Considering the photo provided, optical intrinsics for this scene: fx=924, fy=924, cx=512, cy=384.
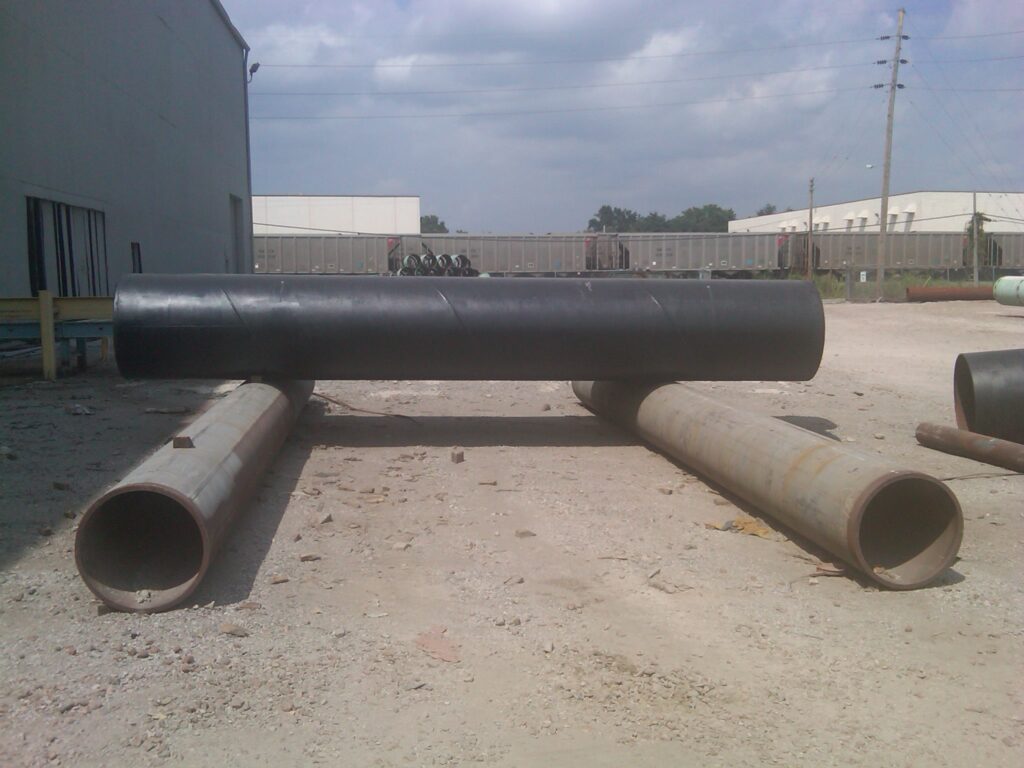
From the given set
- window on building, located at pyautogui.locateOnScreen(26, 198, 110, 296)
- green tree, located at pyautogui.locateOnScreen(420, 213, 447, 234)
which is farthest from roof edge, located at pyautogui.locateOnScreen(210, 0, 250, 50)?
green tree, located at pyautogui.locateOnScreen(420, 213, 447, 234)

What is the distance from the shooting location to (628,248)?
4378cm

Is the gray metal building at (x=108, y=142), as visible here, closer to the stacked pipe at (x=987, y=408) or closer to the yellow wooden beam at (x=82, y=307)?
the yellow wooden beam at (x=82, y=307)

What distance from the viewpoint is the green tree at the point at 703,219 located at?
12419cm

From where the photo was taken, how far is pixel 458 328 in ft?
26.6

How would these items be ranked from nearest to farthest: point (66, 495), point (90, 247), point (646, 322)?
point (66, 495)
point (646, 322)
point (90, 247)

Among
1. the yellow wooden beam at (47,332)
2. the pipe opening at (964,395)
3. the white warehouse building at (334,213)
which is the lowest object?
the pipe opening at (964,395)

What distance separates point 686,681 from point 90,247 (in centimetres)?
1645

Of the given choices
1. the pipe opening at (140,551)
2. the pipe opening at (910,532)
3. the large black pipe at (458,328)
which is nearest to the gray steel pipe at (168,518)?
the pipe opening at (140,551)

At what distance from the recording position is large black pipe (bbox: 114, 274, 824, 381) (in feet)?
26.0

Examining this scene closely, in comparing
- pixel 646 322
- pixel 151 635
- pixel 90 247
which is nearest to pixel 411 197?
pixel 90 247

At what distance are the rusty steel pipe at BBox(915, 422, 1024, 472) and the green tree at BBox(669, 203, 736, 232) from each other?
116113 mm

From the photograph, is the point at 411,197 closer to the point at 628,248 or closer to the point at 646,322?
the point at 628,248

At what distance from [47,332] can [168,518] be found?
22.9 feet

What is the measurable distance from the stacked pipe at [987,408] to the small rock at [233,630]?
21.4 ft
